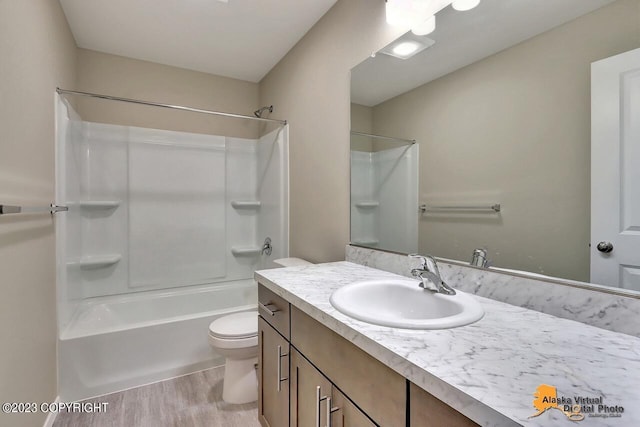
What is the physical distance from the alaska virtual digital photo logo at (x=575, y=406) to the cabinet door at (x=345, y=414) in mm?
416

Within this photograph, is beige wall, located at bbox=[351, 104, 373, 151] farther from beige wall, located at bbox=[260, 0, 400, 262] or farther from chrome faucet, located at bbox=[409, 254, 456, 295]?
chrome faucet, located at bbox=[409, 254, 456, 295]

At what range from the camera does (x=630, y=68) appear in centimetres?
81

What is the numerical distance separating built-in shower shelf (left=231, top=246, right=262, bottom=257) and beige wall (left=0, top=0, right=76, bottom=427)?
1523 mm

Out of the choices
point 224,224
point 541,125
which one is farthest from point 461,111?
point 224,224

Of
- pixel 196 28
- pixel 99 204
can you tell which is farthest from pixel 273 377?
pixel 196 28

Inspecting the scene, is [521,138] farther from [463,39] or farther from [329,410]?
[329,410]

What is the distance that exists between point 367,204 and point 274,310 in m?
0.80

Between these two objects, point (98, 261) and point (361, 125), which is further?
point (98, 261)

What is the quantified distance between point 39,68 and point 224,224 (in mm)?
1860

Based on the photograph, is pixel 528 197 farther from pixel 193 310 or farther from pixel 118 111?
pixel 118 111

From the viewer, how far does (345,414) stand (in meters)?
0.87

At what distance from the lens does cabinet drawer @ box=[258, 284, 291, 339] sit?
126 cm

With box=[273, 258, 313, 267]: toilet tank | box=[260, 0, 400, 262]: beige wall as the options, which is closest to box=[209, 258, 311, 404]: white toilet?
box=[273, 258, 313, 267]: toilet tank

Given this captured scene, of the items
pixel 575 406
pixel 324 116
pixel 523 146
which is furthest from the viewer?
pixel 324 116
